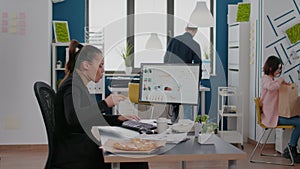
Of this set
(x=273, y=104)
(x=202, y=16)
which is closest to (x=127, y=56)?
(x=202, y=16)

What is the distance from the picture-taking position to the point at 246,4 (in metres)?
6.00

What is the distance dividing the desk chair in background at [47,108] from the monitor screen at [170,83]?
23.1 inches

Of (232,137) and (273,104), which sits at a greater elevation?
(273,104)

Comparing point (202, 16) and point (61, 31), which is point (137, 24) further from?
point (61, 31)

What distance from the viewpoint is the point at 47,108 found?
8.41ft

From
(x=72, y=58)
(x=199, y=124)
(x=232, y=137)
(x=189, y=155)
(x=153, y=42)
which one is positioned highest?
(x=153, y=42)

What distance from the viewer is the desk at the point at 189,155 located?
1.98 metres

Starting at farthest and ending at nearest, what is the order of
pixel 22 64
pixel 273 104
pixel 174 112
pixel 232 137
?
pixel 232 137 < pixel 22 64 < pixel 273 104 < pixel 174 112

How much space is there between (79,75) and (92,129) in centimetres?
31

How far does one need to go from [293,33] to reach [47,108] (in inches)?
148

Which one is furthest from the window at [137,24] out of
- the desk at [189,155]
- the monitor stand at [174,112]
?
the desk at [189,155]

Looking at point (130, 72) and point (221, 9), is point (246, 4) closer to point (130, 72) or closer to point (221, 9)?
point (221, 9)

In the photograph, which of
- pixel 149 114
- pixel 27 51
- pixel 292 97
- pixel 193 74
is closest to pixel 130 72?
pixel 149 114

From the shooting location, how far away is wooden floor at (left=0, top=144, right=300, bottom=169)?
4492 mm
